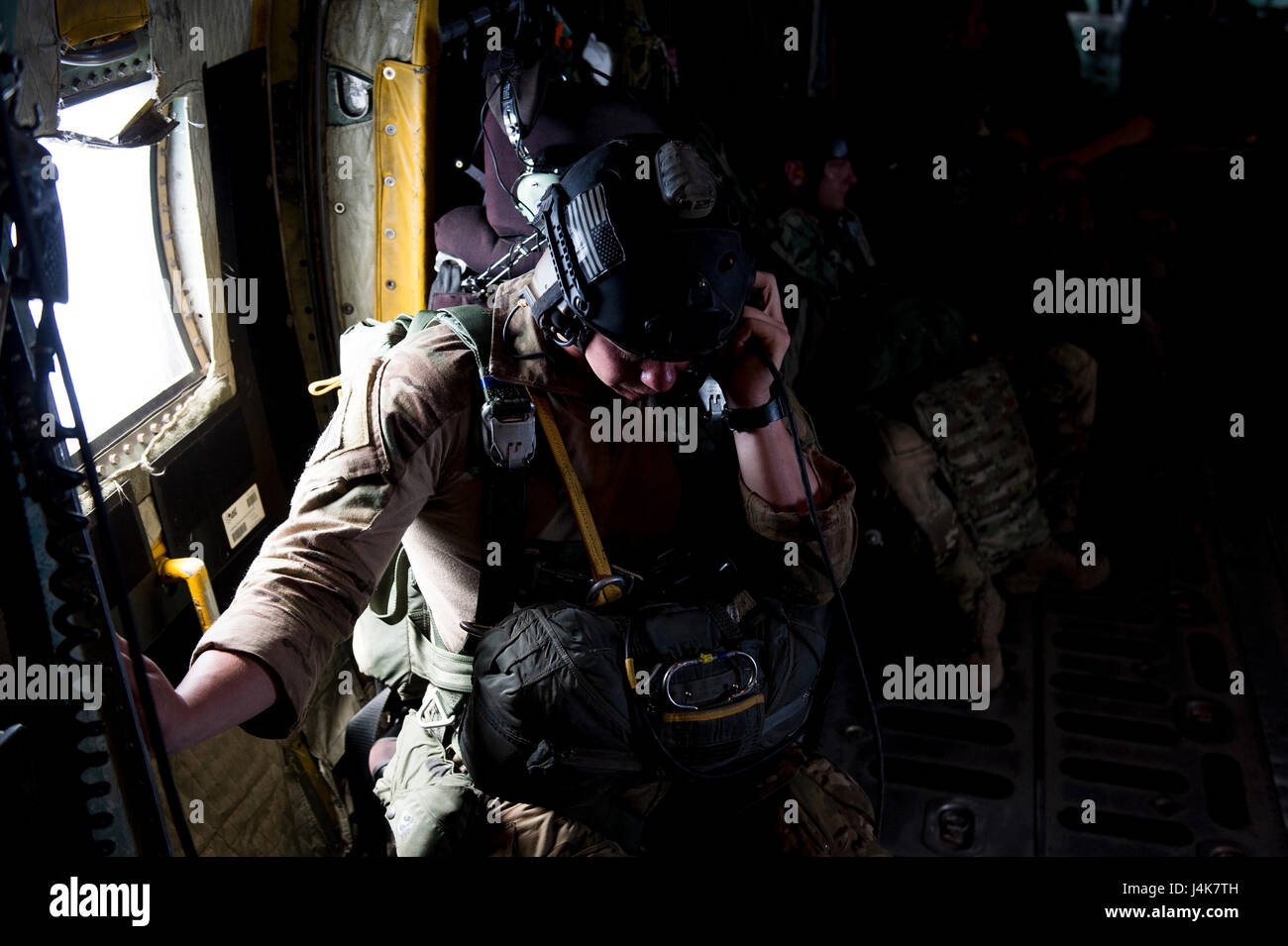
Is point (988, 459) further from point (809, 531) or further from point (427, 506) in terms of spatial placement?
point (427, 506)

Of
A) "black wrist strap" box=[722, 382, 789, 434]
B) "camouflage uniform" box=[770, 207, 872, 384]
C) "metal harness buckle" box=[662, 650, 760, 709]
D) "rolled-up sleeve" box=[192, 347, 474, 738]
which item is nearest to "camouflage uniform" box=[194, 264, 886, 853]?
"rolled-up sleeve" box=[192, 347, 474, 738]

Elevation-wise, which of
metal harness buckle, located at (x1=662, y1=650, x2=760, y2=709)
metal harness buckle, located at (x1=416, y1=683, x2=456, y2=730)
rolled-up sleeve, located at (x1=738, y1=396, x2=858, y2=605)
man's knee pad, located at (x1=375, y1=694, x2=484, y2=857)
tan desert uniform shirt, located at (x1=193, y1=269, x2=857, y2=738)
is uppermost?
tan desert uniform shirt, located at (x1=193, y1=269, x2=857, y2=738)

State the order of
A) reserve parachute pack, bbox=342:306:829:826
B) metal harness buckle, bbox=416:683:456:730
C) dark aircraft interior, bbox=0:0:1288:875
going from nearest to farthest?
1. dark aircraft interior, bbox=0:0:1288:875
2. reserve parachute pack, bbox=342:306:829:826
3. metal harness buckle, bbox=416:683:456:730

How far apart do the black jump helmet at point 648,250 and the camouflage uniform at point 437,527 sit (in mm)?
202

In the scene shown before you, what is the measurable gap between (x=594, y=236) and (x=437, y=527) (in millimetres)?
647

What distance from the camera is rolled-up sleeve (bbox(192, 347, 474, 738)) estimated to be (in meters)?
1.48

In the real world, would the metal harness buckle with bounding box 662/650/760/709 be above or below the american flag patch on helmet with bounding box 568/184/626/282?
below

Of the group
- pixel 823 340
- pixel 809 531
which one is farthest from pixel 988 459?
pixel 809 531

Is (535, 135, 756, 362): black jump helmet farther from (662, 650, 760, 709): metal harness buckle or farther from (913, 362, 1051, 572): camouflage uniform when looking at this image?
(913, 362, 1051, 572): camouflage uniform

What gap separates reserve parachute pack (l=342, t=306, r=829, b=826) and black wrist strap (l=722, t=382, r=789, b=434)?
0.32 metres

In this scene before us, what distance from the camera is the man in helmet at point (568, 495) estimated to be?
1604 mm

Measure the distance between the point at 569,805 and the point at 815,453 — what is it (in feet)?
3.00
